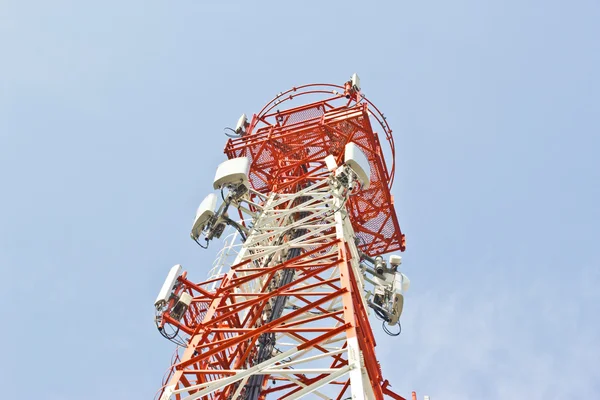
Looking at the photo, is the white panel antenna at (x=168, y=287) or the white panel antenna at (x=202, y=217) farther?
the white panel antenna at (x=202, y=217)

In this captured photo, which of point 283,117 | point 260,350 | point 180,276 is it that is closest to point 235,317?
point 260,350

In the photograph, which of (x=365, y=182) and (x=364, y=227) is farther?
(x=364, y=227)

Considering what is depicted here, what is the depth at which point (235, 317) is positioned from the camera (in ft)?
43.8

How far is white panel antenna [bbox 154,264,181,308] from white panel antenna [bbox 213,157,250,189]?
3.23 metres

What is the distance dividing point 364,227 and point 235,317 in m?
8.16

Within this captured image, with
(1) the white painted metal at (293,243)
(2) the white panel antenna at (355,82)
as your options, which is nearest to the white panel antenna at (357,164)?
(1) the white painted metal at (293,243)

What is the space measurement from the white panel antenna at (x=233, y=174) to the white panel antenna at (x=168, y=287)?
3.23 m

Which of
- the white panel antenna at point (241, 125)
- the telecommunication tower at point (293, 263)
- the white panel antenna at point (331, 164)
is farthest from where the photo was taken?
the white panel antenna at point (241, 125)

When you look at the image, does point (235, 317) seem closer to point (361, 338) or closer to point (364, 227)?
point (361, 338)

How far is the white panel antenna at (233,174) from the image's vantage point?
666 inches

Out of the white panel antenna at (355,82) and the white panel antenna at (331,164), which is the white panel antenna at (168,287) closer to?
the white panel antenna at (331,164)

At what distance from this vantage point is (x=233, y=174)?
1692cm

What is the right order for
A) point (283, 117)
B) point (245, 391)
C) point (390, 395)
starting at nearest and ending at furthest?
point (245, 391)
point (390, 395)
point (283, 117)

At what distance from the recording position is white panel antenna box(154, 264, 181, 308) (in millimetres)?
13766
